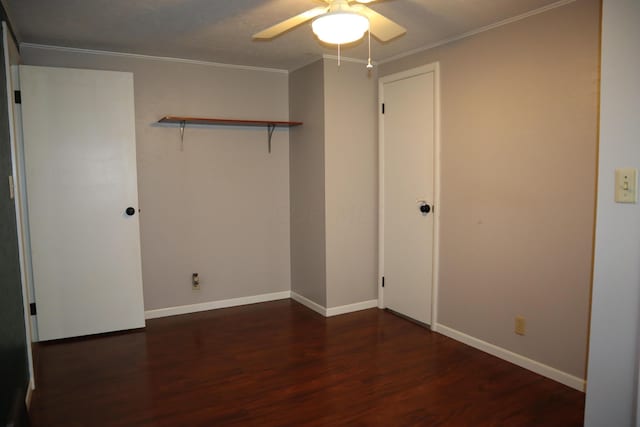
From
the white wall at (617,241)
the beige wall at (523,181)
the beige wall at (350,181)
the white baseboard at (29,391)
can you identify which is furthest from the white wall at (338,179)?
the white wall at (617,241)

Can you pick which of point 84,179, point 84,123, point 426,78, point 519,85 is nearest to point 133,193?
point 84,179

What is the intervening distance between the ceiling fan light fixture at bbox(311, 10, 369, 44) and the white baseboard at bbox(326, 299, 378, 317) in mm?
2613

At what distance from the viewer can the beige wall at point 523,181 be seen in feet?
8.49

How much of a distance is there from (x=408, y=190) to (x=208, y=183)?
6.07ft

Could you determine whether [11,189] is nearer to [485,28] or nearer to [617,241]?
[617,241]

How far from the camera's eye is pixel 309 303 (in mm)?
4281

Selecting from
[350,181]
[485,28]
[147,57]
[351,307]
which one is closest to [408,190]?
[350,181]

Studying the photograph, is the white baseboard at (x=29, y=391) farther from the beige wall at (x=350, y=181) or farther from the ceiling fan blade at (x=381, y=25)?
the ceiling fan blade at (x=381, y=25)

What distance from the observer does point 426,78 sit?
11.7ft

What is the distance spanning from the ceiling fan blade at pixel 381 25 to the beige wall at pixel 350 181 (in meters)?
1.52

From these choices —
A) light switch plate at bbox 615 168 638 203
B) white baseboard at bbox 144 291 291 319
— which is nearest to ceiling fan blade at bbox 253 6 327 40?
light switch plate at bbox 615 168 638 203

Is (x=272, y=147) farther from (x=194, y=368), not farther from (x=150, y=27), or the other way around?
(x=194, y=368)

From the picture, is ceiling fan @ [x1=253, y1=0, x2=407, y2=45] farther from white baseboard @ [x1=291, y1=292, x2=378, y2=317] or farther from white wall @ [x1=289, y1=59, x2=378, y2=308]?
white baseboard @ [x1=291, y1=292, x2=378, y2=317]

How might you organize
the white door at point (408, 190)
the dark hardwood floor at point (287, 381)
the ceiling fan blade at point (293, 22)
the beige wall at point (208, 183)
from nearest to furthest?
the ceiling fan blade at point (293, 22), the dark hardwood floor at point (287, 381), the white door at point (408, 190), the beige wall at point (208, 183)
